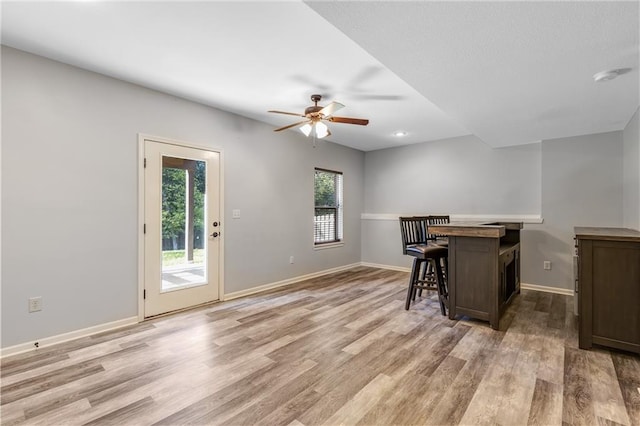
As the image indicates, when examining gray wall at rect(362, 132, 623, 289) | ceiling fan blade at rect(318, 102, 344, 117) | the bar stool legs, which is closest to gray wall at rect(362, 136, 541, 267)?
gray wall at rect(362, 132, 623, 289)

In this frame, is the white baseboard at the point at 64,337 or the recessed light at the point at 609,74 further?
the white baseboard at the point at 64,337

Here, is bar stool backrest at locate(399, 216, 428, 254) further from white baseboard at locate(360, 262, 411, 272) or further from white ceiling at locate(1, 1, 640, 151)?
white baseboard at locate(360, 262, 411, 272)

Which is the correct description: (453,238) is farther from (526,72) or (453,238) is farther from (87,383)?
(87,383)

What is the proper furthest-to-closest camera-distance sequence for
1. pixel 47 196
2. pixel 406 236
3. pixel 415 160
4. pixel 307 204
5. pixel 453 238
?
pixel 415 160 < pixel 307 204 < pixel 406 236 < pixel 453 238 < pixel 47 196

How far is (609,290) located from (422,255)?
156 centimetres

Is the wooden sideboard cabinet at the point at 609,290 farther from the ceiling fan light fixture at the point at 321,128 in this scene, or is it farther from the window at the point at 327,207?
the window at the point at 327,207

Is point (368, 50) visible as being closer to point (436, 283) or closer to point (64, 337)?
point (436, 283)

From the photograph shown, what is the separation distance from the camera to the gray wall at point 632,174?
3.17 metres

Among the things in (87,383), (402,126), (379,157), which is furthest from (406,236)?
(87,383)

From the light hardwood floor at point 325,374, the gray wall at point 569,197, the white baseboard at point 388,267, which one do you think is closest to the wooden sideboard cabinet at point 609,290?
the light hardwood floor at point 325,374

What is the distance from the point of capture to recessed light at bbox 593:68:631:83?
224 centimetres

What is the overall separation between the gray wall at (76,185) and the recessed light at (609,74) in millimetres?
3838

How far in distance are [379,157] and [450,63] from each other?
4178 millimetres

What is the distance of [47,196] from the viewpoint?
2670 millimetres
